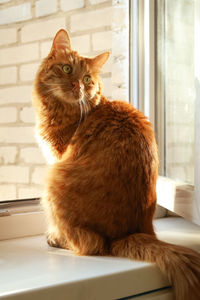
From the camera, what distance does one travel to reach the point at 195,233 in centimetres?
134

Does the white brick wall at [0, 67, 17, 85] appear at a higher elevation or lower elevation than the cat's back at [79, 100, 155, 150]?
higher

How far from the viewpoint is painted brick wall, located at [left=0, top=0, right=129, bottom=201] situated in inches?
63.8

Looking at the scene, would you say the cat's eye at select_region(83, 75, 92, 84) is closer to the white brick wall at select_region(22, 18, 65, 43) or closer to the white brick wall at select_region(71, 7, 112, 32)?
the white brick wall at select_region(71, 7, 112, 32)

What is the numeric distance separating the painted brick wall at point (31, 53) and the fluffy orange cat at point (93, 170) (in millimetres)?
496

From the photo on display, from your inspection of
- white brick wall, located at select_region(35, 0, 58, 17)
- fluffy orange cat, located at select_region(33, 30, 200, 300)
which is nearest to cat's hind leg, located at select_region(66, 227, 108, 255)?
fluffy orange cat, located at select_region(33, 30, 200, 300)

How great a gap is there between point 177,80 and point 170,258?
661 mm

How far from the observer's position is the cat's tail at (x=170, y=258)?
880 mm

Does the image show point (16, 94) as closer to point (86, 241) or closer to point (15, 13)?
point (15, 13)

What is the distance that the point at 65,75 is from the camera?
114 centimetres

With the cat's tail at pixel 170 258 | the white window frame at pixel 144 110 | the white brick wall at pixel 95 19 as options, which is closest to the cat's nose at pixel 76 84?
the white window frame at pixel 144 110

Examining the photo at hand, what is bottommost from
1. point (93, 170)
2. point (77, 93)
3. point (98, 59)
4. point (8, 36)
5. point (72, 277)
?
point (72, 277)

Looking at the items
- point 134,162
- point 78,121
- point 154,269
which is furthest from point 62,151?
point 154,269

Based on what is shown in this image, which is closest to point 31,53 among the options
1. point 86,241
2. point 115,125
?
point 115,125

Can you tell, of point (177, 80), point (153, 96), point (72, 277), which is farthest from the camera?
point (153, 96)
